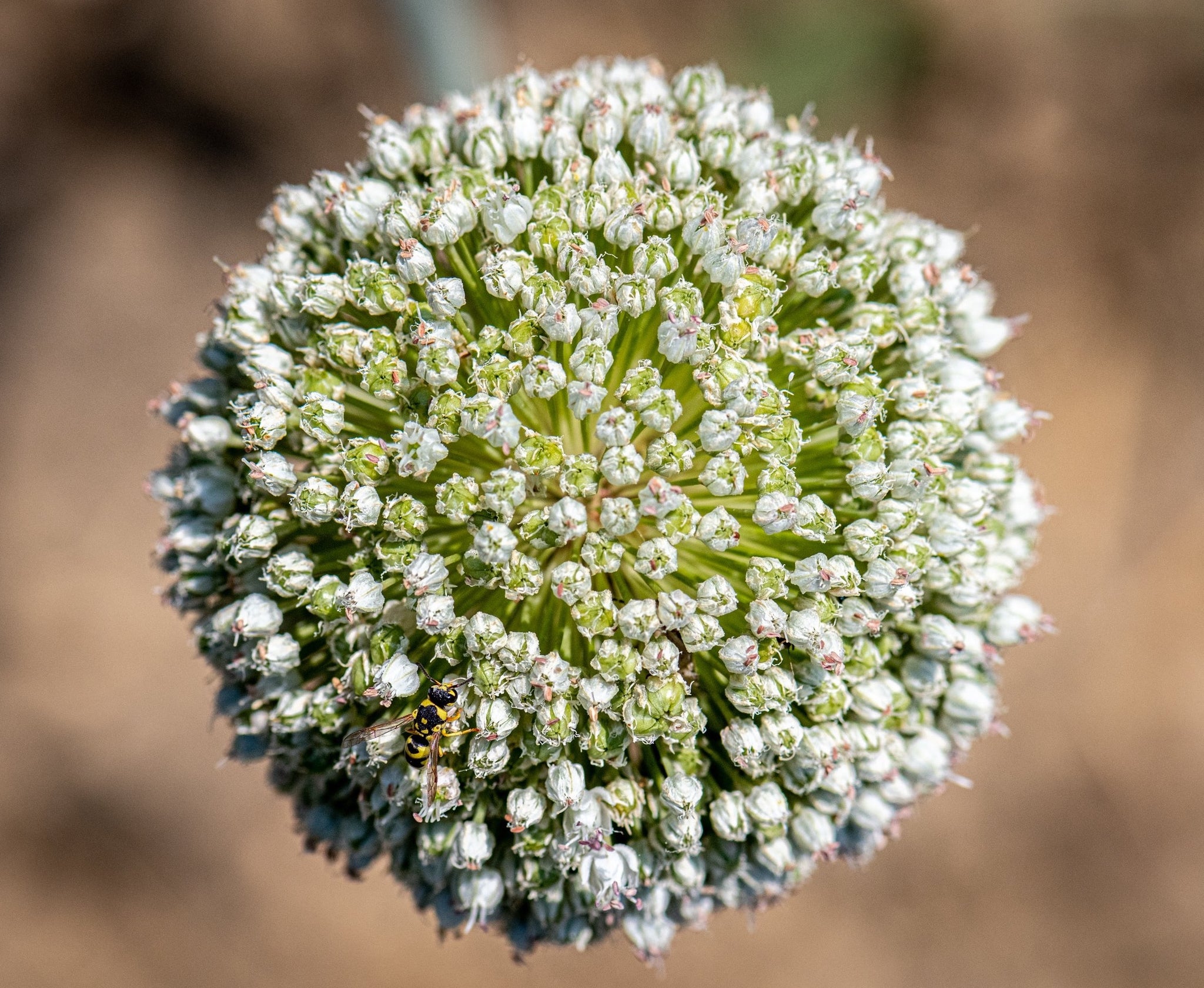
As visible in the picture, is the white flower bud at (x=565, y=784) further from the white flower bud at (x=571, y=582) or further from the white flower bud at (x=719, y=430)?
the white flower bud at (x=719, y=430)

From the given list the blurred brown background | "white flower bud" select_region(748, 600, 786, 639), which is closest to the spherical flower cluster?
"white flower bud" select_region(748, 600, 786, 639)

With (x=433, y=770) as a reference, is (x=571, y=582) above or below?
above

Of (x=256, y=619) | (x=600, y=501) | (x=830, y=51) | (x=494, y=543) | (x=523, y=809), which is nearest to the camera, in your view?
(x=494, y=543)

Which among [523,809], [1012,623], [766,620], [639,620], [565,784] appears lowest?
[523,809]

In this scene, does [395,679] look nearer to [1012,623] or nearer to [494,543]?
[494,543]

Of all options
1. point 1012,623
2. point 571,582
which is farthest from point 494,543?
point 1012,623

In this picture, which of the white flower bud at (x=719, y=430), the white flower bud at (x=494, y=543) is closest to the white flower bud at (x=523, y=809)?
the white flower bud at (x=494, y=543)

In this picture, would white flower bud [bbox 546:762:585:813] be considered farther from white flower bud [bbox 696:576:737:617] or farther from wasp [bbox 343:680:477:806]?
white flower bud [bbox 696:576:737:617]
